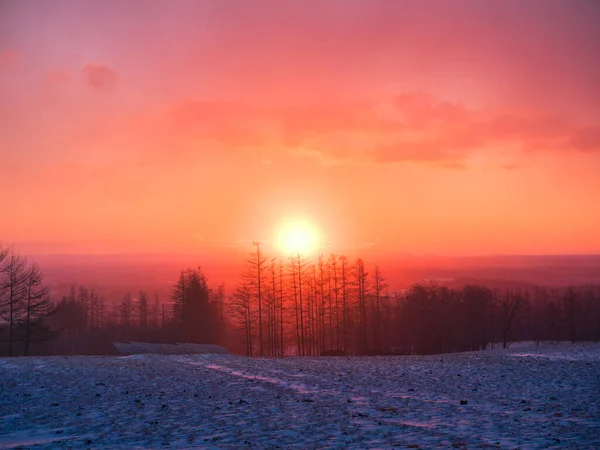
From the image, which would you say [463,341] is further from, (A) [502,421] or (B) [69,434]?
(B) [69,434]

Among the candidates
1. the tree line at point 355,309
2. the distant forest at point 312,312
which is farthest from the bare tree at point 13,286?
the tree line at point 355,309

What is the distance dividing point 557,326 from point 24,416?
118090 mm

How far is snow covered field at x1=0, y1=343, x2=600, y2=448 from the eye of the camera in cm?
1310

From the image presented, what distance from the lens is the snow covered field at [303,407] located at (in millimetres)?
13102

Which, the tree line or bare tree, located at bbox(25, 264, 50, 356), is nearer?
bare tree, located at bbox(25, 264, 50, 356)

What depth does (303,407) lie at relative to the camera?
17.6m

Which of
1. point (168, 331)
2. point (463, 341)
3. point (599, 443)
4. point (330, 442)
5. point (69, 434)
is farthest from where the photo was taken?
point (168, 331)

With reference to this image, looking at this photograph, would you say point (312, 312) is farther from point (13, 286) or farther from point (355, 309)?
point (13, 286)

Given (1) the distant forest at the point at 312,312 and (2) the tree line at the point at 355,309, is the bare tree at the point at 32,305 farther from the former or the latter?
(2) the tree line at the point at 355,309

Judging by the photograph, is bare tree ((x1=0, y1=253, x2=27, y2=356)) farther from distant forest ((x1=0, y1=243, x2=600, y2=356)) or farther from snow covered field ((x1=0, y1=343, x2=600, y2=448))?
snow covered field ((x1=0, y1=343, x2=600, y2=448))

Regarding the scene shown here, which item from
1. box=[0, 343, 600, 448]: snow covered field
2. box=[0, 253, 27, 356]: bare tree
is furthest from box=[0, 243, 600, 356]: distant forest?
box=[0, 343, 600, 448]: snow covered field

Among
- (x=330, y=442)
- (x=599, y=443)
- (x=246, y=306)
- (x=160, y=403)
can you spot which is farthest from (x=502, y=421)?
(x=246, y=306)

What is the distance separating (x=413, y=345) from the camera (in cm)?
8719

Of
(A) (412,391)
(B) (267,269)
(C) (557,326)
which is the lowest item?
(C) (557,326)
